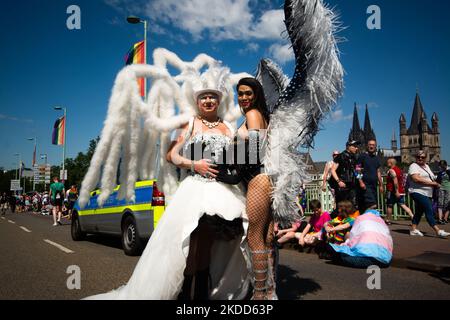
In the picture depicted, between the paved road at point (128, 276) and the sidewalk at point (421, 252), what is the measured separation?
15cm

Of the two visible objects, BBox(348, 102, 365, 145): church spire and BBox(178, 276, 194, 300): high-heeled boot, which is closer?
BBox(178, 276, 194, 300): high-heeled boot

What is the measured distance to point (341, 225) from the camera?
18.2 ft

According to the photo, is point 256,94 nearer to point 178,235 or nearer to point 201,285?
point 178,235

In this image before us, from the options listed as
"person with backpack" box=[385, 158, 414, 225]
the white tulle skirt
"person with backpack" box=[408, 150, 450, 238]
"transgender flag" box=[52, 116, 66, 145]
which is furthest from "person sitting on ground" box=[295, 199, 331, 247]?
"transgender flag" box=[52, 116, 66, 145]

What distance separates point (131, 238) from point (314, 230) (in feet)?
11.7

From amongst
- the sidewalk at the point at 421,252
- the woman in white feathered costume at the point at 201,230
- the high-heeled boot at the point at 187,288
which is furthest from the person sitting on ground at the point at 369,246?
the high-heeled boot at the point at 187,288

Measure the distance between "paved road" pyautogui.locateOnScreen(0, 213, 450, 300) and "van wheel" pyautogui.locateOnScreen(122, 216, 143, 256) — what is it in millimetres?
153

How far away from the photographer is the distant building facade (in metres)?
126

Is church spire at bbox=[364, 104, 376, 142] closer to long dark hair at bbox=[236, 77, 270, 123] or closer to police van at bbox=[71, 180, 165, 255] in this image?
police van at bbox=[71, 180, 165, 255]

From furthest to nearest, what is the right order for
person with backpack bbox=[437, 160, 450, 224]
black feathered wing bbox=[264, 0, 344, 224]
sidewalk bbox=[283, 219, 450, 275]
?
1. person with backpack bbox=[437, 160, 450, 224]
2. sidewalk bbox=[283, 219, 450, 275]
3. black feathered wing bbox=[264, 0, 344, 224]

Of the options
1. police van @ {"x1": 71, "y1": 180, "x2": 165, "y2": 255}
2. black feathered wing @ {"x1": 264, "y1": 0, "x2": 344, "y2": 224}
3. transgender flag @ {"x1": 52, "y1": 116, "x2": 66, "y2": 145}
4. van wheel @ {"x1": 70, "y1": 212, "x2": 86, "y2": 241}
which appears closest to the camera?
black feathered wing @ {"x1": 264, "y1": 0, "x2": 344, "y2": 224}

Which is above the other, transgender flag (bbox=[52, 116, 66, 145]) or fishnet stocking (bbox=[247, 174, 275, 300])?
transgender flag (bbox=[52, 116, 66, 145])

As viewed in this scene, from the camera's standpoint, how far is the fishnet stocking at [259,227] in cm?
249

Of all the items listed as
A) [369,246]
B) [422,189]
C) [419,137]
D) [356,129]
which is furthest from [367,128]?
[369,246]
